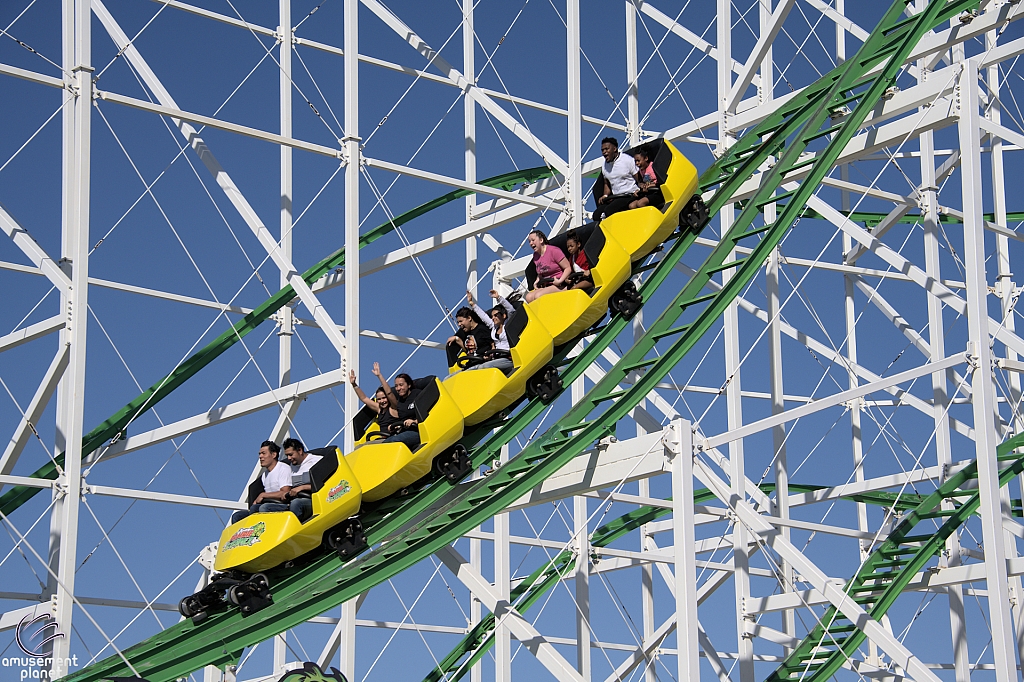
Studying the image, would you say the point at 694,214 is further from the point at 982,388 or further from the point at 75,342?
the point at 75,342

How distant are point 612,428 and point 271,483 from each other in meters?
2.09

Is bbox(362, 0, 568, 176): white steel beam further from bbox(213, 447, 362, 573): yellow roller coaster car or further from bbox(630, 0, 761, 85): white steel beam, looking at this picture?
bbox(213, 447, 362, 573): yellow roller coaster car

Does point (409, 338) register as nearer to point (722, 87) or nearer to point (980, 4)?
point (722, 87)

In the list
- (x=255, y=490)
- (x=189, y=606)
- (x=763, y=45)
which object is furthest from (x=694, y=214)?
(x=189, y=606)

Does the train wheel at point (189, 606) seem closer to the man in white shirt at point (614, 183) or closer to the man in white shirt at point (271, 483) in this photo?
the man in white shirt at point (271, 483)

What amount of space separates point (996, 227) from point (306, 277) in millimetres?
6220

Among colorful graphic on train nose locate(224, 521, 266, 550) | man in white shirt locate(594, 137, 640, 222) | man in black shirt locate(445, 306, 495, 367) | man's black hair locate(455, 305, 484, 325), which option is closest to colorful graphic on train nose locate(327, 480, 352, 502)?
colorful graphic on train nose locate(224, 521, 266, 550)

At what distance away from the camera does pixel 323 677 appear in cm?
797

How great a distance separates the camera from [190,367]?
12.5 m

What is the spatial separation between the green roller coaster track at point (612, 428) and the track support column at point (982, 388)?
2.26 feet

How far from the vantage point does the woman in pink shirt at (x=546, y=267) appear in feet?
33.4

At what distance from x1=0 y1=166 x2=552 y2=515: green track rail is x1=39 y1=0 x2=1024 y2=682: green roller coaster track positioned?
0.07m

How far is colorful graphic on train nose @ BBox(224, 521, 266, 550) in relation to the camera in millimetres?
8250

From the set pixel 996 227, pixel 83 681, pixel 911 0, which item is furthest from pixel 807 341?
pixel 83 681
